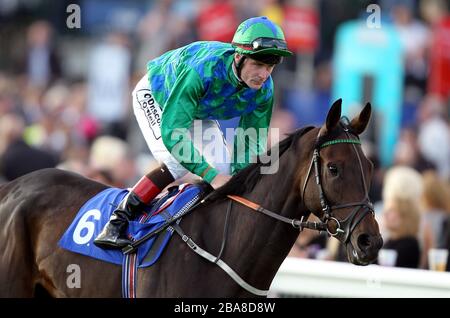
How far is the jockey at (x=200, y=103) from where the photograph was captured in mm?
5346

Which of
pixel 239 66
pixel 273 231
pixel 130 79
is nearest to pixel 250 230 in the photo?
pixel 273 231

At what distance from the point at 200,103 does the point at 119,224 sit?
2.66 feet

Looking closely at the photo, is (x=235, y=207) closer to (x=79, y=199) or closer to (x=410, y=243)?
(x=79, y=199)

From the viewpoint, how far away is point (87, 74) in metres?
17.6

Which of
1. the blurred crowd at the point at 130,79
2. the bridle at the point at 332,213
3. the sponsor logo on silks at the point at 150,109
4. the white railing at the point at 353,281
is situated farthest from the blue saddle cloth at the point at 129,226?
the blurred crowd at the point at 130,79

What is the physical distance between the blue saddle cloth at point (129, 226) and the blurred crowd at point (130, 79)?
10.4ft

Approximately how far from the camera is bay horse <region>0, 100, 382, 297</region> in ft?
16.4

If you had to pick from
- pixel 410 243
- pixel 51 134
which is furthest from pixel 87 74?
pixel 410 243

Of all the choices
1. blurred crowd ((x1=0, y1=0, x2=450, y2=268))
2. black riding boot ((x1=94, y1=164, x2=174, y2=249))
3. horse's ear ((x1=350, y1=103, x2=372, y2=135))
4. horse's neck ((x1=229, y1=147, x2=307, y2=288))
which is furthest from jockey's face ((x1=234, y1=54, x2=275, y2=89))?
blurred crowd ((x1=0, y1=0, x2=450, y2=268))

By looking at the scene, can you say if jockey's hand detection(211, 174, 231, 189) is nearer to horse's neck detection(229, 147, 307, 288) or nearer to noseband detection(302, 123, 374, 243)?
horse's neck detection(229, 147, 307, 288)

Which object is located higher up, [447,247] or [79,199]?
[79,199]

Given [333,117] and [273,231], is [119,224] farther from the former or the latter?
[333,117]

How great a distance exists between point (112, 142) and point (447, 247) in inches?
171

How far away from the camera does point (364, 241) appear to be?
4.91 metres
